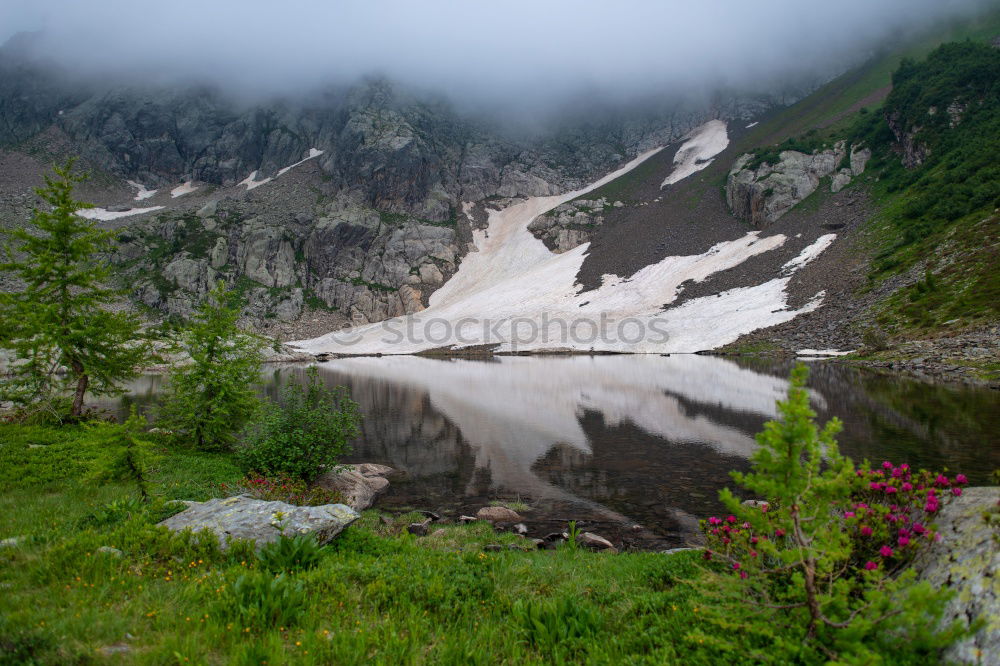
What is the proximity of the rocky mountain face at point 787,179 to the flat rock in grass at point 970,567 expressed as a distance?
3788 inches

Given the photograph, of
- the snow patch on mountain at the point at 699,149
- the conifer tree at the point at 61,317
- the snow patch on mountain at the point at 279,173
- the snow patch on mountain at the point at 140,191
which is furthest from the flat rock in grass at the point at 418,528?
the snow patch on mountain at the point at 140,191

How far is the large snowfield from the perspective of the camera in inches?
2516

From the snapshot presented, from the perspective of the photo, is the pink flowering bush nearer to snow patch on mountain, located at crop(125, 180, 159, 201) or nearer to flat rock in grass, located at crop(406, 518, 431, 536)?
flat rock in grass, located at crop(406, 518, 431, 536)

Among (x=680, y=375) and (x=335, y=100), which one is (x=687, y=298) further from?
(x=335, y=100)

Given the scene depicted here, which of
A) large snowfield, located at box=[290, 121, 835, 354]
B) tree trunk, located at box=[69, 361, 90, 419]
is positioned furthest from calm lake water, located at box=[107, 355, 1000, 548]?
large snowfield, located at box=[290, 121, 835, 354]

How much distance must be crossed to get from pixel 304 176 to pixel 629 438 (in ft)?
505

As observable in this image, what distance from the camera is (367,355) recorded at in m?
89.4

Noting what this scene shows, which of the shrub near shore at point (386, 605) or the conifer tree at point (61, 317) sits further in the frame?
the conifer tree at point (61, 317)

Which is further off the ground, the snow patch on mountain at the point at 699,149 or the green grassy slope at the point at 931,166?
the snow patch on mountain at the point at 699,149

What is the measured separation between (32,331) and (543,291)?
8387cm

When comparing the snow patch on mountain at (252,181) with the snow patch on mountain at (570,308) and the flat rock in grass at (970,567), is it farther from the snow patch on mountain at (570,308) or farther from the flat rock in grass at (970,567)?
the flat rock in grass at (970,567)

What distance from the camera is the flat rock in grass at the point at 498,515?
12570 millimetres

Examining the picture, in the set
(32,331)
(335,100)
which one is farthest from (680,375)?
(335,100)

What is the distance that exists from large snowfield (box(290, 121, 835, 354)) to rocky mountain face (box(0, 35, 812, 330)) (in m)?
9.62
